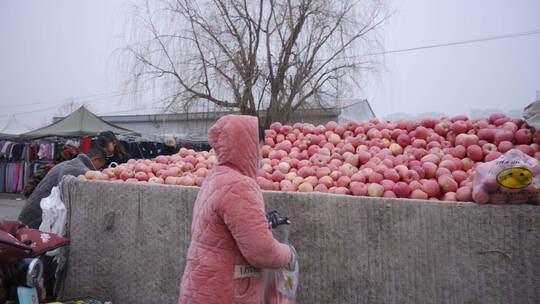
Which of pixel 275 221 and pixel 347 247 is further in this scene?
pixel 347 247

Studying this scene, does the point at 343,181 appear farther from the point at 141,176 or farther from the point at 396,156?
the point at 141,176

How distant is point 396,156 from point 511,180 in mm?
1405

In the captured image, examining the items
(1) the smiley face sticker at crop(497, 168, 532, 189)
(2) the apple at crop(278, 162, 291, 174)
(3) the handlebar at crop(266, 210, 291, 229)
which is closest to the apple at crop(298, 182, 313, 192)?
(2) the apple at crop(278, 162, 291, 174)

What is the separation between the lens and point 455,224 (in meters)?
2.01

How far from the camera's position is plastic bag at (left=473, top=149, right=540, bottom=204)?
1.73m

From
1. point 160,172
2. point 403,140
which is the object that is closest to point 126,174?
point 160,172

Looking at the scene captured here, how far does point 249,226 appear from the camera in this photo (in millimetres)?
1430

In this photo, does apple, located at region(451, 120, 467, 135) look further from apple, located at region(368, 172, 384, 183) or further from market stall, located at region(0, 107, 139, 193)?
market stall, located at region(0, 107, 139, 193)

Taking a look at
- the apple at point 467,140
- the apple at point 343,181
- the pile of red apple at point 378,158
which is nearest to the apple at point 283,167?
the pile of red apple at point 378,158

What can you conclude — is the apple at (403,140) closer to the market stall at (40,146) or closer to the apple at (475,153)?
the apple at (475,153)

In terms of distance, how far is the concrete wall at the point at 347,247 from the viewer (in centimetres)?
191

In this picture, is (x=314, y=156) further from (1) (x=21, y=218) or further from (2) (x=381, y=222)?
(1) (x=21, y=218)

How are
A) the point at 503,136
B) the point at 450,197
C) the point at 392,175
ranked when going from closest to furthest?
the point at 450,197 < the point at 392,175 < the point at 503,136

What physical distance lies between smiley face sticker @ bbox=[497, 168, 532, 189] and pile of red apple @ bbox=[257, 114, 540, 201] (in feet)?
1.21
